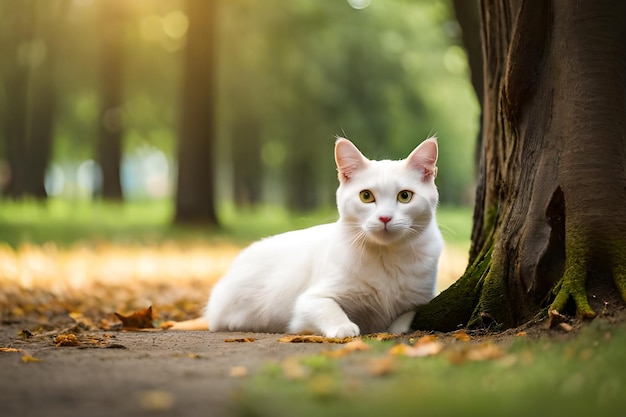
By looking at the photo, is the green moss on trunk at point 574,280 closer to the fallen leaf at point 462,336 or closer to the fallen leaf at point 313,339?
the fallen leaf at point 462,336

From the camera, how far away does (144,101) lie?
27.5m

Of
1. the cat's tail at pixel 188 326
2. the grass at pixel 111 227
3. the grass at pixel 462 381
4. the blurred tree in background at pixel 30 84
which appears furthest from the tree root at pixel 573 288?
the blurred tree in background at pixel 30 84

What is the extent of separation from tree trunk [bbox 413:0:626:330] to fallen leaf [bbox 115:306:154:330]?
2.25 metres

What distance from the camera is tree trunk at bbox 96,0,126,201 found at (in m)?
22.1

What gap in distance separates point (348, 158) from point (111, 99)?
61.0 feet

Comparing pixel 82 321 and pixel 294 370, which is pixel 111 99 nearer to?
pixel 82 321

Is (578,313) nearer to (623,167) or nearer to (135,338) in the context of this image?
(623,167)

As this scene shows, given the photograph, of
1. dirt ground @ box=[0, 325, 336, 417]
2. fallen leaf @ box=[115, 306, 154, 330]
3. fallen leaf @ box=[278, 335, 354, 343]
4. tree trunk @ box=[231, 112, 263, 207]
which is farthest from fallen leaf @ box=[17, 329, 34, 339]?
tree trunk @ box=[231, 112, 263, 207]

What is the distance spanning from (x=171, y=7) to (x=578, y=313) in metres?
18.6

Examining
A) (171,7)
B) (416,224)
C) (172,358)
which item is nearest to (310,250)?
(416,224)

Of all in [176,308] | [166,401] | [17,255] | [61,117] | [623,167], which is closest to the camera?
[166,401]

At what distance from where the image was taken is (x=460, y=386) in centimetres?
296

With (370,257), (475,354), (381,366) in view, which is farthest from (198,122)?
(381,366)

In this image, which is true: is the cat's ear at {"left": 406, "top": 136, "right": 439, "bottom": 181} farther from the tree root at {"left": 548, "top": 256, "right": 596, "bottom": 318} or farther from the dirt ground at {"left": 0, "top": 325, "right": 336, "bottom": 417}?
the dirt ground at {"left": 0, "top": 325, "right": 336, "bottom": 417}
